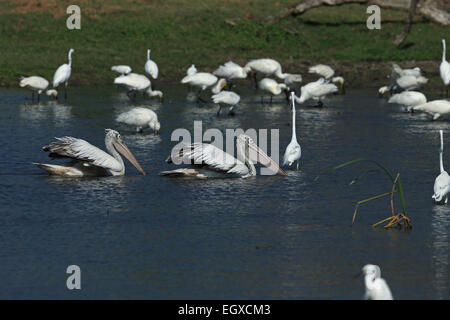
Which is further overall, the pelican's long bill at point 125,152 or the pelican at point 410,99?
the pelican at point 410,99

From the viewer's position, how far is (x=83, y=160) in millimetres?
12391

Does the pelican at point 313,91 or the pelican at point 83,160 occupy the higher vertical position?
the pelican at point 313,91

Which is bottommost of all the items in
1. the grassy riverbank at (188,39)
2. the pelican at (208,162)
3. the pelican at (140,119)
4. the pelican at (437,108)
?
the pelican at (208,162)

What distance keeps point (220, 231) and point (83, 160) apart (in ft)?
11.4

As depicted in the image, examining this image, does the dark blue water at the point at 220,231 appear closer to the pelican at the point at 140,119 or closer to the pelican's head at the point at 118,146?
the pelican's head at the point at 118,146

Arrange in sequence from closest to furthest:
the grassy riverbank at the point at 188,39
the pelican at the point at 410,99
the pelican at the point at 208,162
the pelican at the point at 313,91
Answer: the pelican at the point at 208,162
the pelican at the point at 410,99
the pelican at the point at 313,91
the grassy riverbank at the point at 188,39

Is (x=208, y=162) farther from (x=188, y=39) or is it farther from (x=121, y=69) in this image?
(x=188, y=39)

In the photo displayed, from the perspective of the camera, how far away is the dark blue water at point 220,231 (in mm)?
7742

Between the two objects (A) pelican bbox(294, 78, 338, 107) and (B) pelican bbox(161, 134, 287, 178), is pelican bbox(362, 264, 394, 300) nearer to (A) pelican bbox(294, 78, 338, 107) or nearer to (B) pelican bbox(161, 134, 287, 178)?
(B) pelican bbox(161, 134, 287, 178)

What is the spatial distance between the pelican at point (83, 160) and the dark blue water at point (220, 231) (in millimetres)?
181

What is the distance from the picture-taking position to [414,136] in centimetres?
1706

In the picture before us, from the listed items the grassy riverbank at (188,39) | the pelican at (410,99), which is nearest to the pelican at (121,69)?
the grassy riverbank at (188,39)
